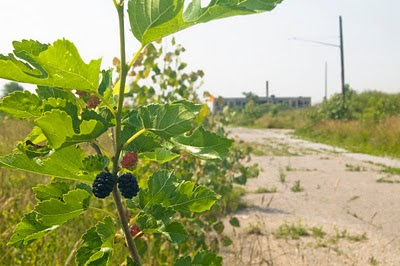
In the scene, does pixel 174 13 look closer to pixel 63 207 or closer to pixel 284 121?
pixel 63 207


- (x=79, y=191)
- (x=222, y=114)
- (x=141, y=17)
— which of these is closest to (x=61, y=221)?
(x=79, y=191)

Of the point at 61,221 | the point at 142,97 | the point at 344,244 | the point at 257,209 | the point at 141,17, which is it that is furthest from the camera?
the point at 257,209

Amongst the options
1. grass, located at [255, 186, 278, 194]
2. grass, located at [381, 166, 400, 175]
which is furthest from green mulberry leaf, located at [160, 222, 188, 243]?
grass, located at [381, 166, 400, 175]

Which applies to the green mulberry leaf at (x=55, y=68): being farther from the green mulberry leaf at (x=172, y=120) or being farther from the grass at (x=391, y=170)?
the grass at (x=391, y=170)

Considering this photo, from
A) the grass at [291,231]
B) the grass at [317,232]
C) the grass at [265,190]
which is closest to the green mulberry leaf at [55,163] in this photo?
the grass at [291,231]

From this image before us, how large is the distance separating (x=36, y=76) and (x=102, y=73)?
14 cm

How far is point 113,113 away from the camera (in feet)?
2.20

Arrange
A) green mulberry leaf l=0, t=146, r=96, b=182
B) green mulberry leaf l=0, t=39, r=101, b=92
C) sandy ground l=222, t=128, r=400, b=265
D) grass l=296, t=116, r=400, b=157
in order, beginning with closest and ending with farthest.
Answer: green mulberry leaf l=0, t=39, r=101, b=92 < green mulberry leaf l=0, t=146, r=96, b=182 < sandy ground l=222, t=128, r=400, b=265 < grass l=296, t=116, r=400, b=157

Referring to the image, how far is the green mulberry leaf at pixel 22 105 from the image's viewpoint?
651mm

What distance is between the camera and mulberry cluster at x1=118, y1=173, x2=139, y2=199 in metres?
0.68

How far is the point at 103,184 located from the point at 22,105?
139 mm

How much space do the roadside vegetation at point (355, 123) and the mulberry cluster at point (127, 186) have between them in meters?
11.5

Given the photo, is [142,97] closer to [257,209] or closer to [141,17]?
[257,209]

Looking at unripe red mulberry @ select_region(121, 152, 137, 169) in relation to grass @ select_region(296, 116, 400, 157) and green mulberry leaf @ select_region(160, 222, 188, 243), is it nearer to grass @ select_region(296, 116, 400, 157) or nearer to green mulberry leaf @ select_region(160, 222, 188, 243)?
green mulberry leaf @ select_region(160, 222, 188, 243)
